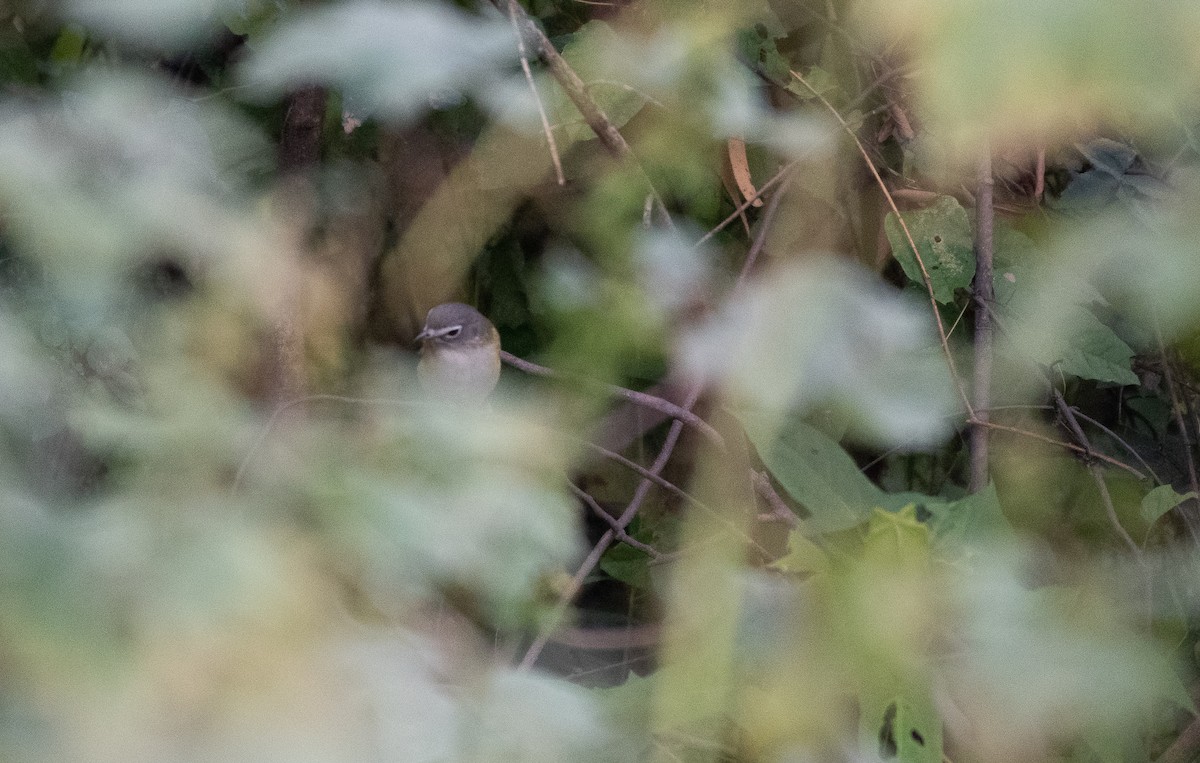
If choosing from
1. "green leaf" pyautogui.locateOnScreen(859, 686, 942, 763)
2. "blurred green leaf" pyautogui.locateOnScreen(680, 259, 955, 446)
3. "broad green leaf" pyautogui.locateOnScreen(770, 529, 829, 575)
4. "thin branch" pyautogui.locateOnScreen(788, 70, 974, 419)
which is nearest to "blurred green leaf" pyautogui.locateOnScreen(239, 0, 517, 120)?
"blurred green leaf" pyautogui.locateOnScreen(680, 259, 955, 446)

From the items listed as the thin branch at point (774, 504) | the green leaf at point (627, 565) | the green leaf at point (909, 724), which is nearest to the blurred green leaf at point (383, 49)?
the green leaf at point (909, 724)

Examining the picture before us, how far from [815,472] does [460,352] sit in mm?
1564

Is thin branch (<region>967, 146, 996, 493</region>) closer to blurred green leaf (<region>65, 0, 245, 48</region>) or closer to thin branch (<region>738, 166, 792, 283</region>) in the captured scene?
thin branch (<region>738, 166, 792, 283</region>)

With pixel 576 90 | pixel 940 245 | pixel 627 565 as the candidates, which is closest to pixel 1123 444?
pixel 940 245

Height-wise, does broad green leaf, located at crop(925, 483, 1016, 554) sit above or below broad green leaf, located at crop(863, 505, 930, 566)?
below

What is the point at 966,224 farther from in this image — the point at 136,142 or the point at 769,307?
the point at 136,142

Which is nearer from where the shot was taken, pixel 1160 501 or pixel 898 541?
pixel 898 541

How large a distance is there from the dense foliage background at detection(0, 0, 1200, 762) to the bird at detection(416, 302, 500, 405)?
8 cm

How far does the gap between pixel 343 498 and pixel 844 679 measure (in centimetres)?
48

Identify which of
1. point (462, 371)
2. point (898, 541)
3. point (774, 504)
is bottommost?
point (462, 371)

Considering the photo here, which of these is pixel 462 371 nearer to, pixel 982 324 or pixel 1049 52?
pixel 982 324

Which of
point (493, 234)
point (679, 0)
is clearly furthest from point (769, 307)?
point (493, 234)

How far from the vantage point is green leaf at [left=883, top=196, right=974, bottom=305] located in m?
2.04

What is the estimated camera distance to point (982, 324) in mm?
2016
